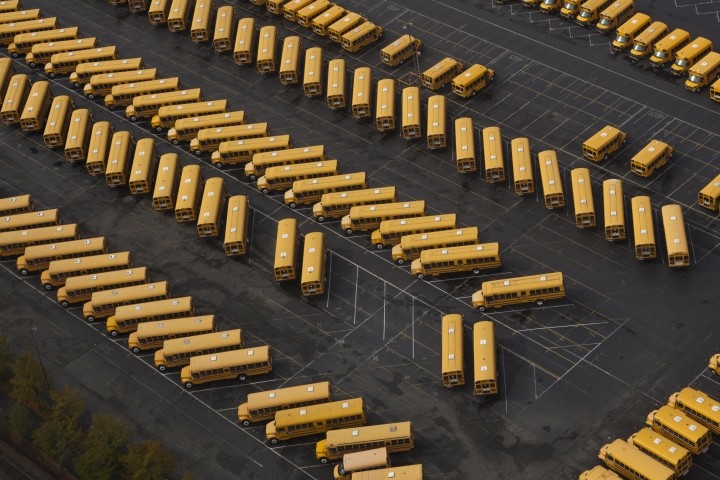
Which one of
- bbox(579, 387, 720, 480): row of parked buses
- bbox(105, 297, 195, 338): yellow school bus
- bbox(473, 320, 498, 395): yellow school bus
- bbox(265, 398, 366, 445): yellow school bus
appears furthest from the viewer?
bbox(105, 297, 195, 338): yellow school bus

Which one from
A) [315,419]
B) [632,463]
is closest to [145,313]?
[315,419]

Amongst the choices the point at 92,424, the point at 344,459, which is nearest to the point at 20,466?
the point at 92,424

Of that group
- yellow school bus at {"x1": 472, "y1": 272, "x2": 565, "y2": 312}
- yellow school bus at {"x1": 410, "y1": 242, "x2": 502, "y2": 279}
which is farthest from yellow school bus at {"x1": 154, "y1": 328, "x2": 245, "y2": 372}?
yellow school bus at {"x1": 472, "y1": 272, "x2": 565, "y2": 312}

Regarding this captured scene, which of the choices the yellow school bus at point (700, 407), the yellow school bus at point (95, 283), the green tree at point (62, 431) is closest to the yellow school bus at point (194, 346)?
the green tree at point (62, 431)

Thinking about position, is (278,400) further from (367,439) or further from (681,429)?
(681,429)

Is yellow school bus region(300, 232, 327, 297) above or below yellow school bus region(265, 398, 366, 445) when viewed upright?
above

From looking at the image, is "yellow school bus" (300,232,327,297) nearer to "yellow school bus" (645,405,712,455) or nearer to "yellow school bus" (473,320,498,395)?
"yellow school bus" (473,320,498,395)

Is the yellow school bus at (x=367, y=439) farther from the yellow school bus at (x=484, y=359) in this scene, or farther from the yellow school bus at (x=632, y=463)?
the yellow school bus at (x=632, y=463)
